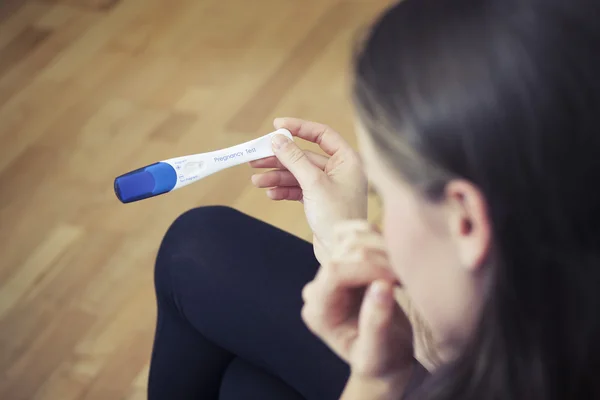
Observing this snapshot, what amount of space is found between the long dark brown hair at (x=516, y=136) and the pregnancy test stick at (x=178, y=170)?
0.86ft

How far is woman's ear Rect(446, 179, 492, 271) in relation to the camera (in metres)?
0.30

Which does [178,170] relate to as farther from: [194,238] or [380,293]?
[380,293]

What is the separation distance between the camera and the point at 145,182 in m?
0.55

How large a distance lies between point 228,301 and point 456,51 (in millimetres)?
404

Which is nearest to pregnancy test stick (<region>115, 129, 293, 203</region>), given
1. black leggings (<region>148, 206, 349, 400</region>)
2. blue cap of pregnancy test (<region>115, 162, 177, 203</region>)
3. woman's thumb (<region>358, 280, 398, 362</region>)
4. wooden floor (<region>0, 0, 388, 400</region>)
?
blue cap of pregnancy test (<region>115, 162, 177, 203</region>)

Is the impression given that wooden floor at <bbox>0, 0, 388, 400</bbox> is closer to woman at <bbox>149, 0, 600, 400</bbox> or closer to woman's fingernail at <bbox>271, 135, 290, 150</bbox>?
woman's fingernail at <bbox>271, 135, 290, 150</bbox>

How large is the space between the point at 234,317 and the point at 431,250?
0.32 m

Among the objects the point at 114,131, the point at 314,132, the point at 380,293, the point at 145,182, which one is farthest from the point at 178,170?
the point at 114,131

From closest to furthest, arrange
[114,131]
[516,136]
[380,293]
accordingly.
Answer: [516,136], [380,293], [114,131]

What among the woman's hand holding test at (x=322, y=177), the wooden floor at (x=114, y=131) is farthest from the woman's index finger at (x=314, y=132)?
the wooden floor at (x=114, y=131)

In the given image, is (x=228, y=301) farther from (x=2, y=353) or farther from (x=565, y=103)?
(x=2, y=353)

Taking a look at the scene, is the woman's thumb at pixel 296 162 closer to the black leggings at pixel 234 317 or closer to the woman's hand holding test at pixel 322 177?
the woman's hand holding test at pixel 322 177

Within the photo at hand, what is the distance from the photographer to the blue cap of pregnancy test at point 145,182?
1.77ft

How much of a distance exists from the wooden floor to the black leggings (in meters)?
0.35
